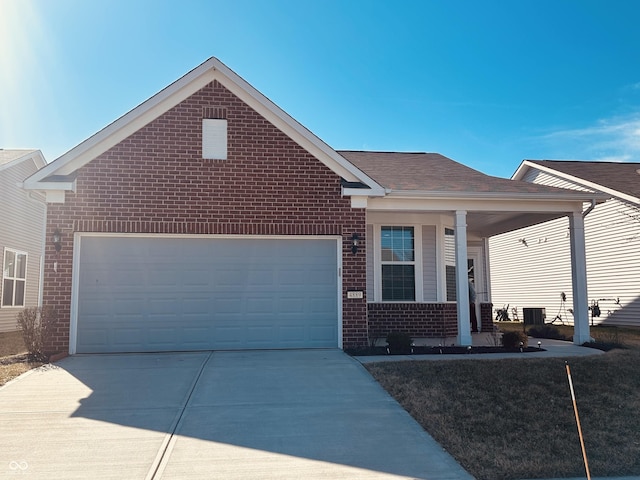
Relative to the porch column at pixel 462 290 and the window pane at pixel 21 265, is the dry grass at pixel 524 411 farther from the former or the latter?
the window pane at pixel 21 265

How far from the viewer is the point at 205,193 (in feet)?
37.0

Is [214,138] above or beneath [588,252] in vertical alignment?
above

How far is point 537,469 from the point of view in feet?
17.3

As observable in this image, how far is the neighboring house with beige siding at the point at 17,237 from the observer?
55.9 ft

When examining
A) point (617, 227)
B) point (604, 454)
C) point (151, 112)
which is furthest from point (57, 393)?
point (617, 227)

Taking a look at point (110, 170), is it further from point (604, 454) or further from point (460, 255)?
point (604, 454)

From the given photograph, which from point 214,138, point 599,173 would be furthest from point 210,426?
point 599,173

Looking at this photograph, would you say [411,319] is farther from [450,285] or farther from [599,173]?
[599,173]

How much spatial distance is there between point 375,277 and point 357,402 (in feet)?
22.0

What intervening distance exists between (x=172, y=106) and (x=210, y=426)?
23.5 feet

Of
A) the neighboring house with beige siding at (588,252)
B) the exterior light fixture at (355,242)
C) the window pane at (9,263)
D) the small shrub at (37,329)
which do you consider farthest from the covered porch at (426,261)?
the window pane at (9,263)

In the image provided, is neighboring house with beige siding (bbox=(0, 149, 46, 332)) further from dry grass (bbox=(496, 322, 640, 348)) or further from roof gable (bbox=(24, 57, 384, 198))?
dry grass (bbox=(496, 322, 640, 348))

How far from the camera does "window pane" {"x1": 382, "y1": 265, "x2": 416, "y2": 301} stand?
14.0m

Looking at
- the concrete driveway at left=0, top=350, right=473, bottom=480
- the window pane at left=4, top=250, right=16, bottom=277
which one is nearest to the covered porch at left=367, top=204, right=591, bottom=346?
the concrete driveway at left=0, top=350, right=473, bottom=480
